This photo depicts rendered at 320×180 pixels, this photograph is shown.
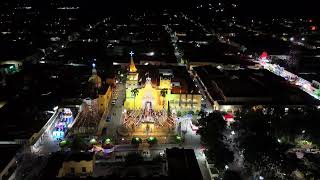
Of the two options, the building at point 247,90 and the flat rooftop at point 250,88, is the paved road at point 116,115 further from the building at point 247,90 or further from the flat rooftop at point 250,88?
the flat rooftop at point 250,88

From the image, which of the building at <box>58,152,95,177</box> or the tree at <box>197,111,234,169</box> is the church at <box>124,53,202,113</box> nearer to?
the tree at <box>197,111,234,169</box>

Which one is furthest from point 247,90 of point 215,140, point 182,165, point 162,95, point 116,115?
point 182,165

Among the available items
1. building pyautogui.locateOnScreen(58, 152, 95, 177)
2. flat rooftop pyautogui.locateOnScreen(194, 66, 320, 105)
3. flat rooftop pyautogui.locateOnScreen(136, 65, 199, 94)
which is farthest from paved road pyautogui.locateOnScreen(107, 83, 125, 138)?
flat rooftop pyautogui.locateOnScreen(194, 66, 320, 105)

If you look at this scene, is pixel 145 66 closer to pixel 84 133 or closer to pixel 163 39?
pixel 84 133

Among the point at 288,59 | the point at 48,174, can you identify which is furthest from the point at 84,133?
the point at 288,59

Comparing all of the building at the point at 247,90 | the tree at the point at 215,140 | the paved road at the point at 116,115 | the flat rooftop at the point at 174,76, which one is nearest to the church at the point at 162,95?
the flat rooftop at the point at 174,76

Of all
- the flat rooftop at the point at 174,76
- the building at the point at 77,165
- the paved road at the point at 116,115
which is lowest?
the paved road at the point at 116,115

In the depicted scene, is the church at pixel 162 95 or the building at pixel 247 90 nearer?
the church at pixel 162 95

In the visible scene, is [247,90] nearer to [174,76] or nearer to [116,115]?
[174,76]
